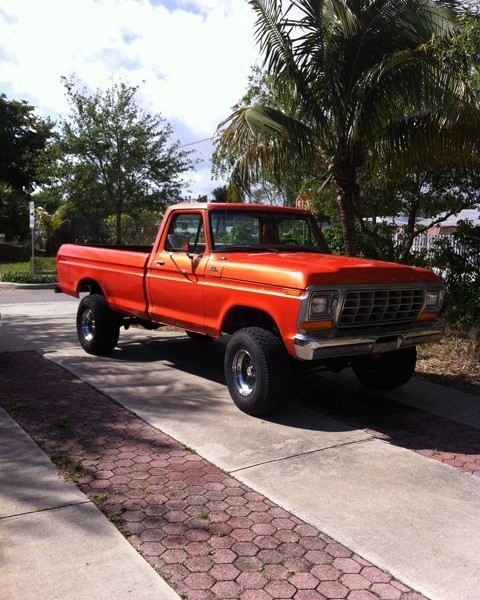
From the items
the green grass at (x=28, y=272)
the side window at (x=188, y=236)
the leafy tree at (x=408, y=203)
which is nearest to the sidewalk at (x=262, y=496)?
the side window at (x=188, y=236)

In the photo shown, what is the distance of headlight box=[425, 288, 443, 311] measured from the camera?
18.6 ft

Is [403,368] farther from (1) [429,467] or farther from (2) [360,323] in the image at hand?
(1) [429,467]

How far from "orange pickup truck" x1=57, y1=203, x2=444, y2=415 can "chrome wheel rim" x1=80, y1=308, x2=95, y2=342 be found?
Result: 512 mm

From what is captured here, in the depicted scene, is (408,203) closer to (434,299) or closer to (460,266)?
(460,266)

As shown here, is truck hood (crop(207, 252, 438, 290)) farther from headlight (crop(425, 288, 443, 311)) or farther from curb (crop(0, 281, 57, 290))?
curb (crop(0, 281, 57, 290))

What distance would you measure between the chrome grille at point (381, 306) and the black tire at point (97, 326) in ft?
11.9

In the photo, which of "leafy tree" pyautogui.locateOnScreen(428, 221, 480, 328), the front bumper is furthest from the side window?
"leafy tree" pyautogui.locateOnScreen(428, 221, 480, 328)

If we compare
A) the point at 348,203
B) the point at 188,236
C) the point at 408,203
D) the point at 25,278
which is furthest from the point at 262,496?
the point at 25,278

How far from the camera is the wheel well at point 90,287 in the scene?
7.99m

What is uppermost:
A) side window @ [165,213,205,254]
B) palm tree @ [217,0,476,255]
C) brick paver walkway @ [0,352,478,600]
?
palm tree @ [217,0,476,255]

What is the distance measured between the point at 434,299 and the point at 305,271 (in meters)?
1.61

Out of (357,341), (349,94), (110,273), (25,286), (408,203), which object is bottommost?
(25,286)

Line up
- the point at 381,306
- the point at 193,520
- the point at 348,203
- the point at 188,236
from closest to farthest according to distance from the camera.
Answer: the point at 193,520 → the point at 381,306 → the point at 188,236 → the point at 348,203

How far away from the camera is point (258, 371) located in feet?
16.8
